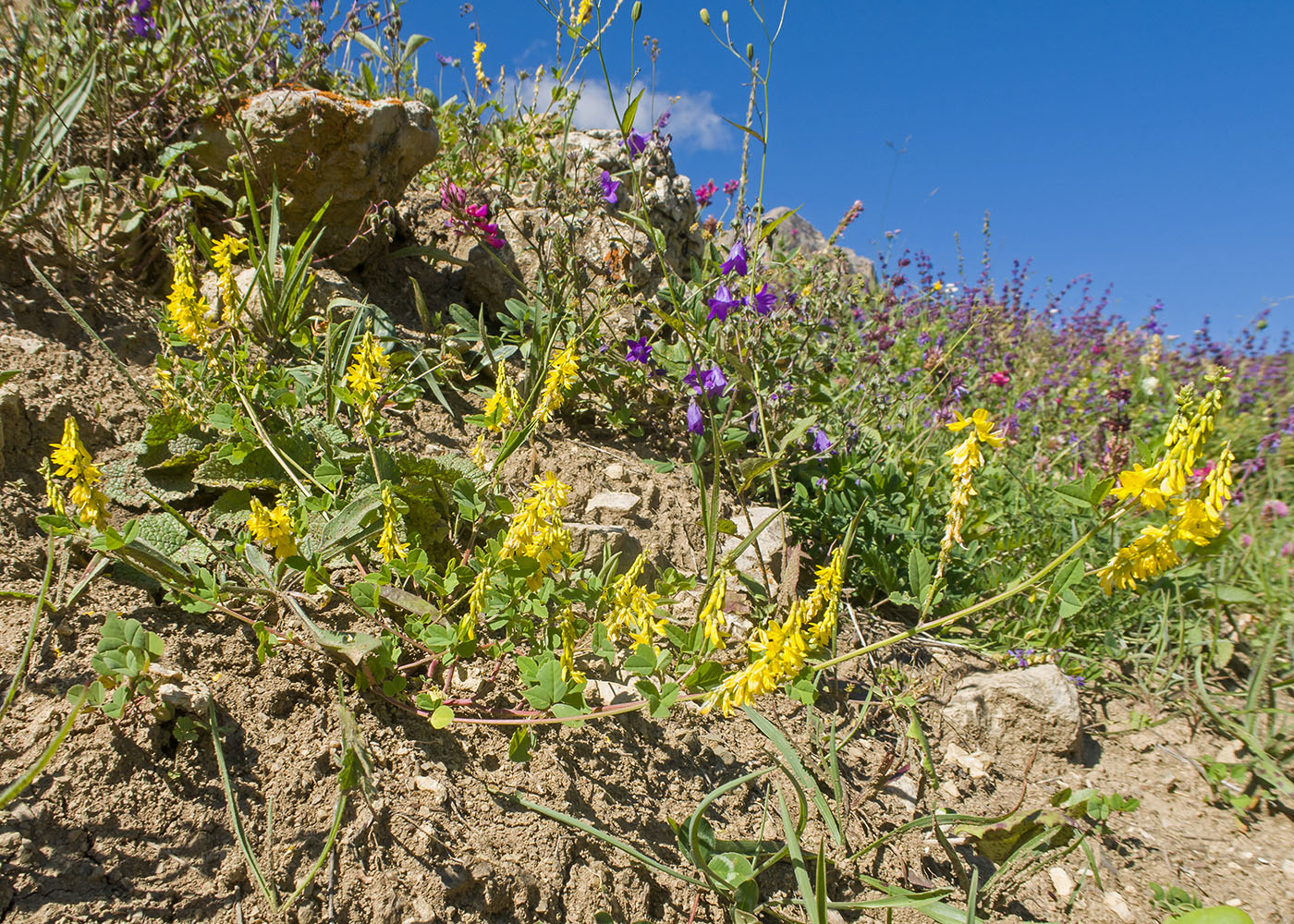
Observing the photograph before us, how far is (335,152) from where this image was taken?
2818mm

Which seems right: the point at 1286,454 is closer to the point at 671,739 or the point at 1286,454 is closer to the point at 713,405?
the point at 713,405

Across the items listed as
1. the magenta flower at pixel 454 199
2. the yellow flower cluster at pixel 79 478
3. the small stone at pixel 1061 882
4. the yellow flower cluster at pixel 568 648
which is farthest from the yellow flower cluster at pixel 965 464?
the magenta flower at pixel 454 199

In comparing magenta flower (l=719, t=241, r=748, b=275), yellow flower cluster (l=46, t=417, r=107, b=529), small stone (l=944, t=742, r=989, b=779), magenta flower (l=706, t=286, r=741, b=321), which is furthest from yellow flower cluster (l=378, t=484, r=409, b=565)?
small stone (l=944, t=742, r=989, b=779)

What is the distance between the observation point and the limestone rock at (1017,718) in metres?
2.29

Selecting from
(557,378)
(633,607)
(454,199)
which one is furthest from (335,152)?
(633,607)

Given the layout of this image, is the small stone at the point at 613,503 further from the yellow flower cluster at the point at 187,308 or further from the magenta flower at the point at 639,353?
the yellow flower cluster at the point at 187,308

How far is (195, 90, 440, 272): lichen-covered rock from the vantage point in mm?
2688

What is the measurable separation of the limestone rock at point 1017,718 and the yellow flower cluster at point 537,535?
5.08 ft

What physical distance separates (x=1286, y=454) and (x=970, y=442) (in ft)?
13.7

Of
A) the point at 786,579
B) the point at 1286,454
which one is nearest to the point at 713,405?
the point at 786,579

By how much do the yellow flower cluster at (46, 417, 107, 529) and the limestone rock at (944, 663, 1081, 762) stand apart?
238 centimetres

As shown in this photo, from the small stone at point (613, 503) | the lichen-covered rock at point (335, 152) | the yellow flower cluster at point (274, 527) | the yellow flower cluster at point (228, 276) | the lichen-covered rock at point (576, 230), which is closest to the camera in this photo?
the yellow flower cluster at point (274, 527)

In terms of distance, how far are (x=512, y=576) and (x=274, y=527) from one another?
1.60 feet

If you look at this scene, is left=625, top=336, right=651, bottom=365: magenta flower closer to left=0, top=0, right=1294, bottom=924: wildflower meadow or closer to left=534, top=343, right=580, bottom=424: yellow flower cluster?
left=0, top=0, right=1294, bottom=924: wildflower meadow
